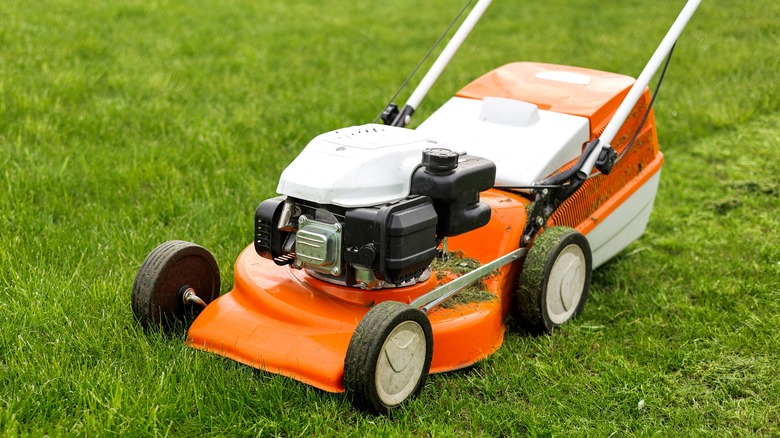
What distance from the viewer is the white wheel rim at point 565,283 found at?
11.3 ft

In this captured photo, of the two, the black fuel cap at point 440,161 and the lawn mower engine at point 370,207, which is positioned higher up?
the black fuel cap at point 440,161

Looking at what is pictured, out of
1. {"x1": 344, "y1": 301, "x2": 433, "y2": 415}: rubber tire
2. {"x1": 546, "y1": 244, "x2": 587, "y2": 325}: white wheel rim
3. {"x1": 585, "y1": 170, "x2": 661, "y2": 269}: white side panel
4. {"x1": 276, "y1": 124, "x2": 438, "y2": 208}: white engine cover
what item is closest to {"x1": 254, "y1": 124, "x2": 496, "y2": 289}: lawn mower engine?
{"x1": 276, "y1": 124, "x2": 438, "y2": 208}: white engine cover

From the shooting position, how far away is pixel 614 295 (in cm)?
393

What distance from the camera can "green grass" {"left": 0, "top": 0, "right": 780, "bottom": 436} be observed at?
2.83 m

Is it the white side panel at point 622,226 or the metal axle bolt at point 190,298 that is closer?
the metal axle bolt at point 190,298

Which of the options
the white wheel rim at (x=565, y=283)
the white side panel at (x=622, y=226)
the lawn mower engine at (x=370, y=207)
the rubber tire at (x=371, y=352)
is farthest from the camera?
the white side panel at (x=622, y=226)

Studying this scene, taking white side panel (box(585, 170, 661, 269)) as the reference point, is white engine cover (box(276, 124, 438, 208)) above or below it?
above

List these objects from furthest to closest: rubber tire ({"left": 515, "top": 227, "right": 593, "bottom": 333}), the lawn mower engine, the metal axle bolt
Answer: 1. rubber tire ({"left": 515, "top": 227, "right": 593, "bottom": 333})
2. the metal axle bolt
3. the lawn mower engine

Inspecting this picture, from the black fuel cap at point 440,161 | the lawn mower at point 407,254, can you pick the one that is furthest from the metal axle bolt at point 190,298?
the black fuel cap at point 440,161

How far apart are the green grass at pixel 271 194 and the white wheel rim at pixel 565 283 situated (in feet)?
0.27

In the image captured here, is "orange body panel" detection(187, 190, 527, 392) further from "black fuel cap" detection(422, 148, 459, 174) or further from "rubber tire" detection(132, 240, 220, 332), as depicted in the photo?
"black fuel cap" detection(422, 148, 459, 174)

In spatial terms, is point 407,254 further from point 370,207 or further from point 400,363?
point 400,363

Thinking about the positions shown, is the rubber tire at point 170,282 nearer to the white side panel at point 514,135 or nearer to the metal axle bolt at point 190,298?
the metal axle bolt at point 190,298

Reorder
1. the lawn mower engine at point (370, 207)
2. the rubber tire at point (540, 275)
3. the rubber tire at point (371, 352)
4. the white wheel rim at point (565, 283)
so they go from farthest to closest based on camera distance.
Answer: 1. the white wheel rim at point (565, 283)
2. the rubber tire at point (540, 275)
3. the lawn mower engine at point (370, 207)
4. the rubber tire at point (371, 352)
